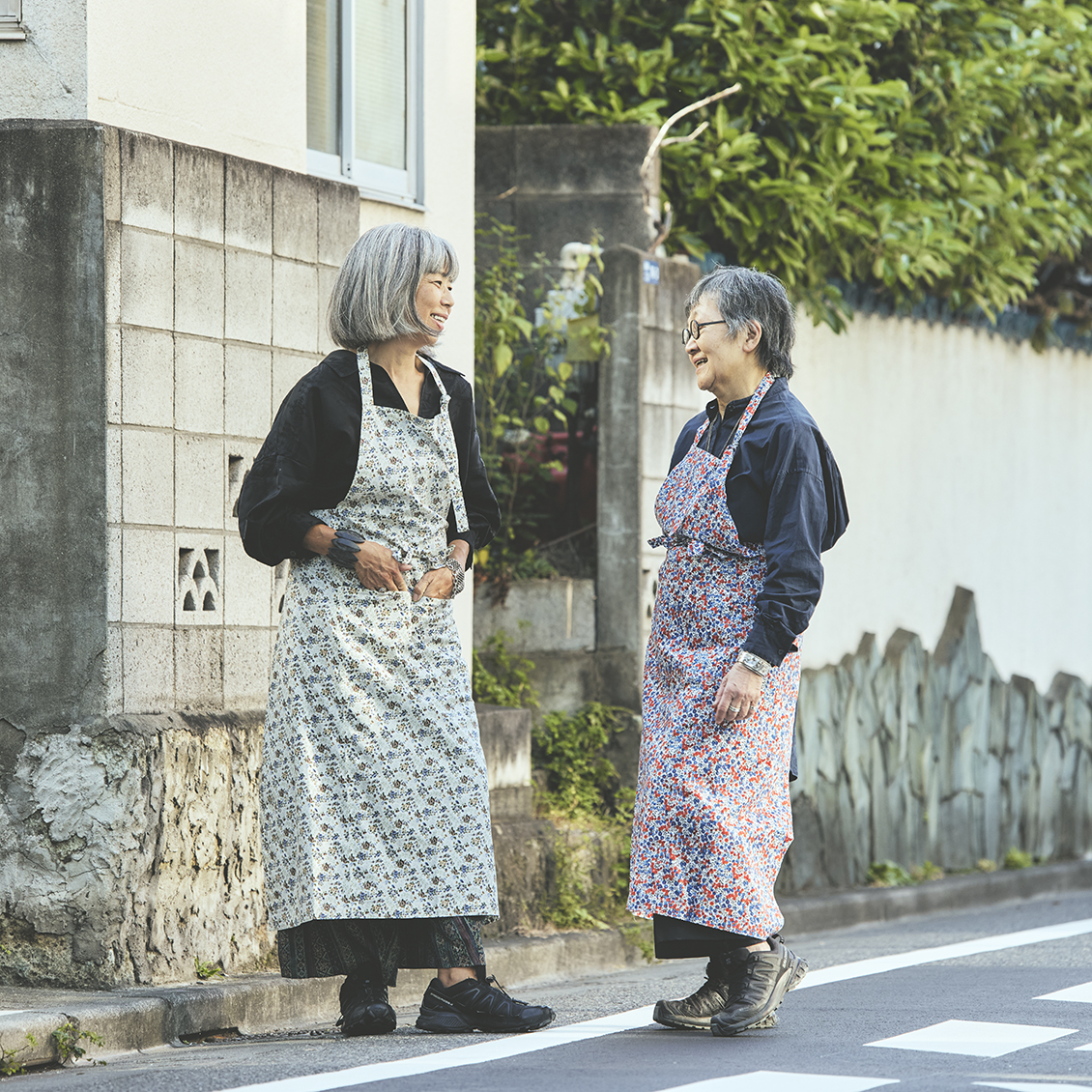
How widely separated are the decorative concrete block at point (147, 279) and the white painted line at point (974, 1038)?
2823mm

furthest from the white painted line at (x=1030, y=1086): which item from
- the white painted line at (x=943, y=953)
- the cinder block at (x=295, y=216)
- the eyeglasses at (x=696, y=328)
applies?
the cinder block at (x=295, y=216)

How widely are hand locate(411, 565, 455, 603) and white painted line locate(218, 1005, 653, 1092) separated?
116 cm

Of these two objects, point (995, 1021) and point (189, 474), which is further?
point (189, 474)

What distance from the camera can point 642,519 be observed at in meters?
8.34

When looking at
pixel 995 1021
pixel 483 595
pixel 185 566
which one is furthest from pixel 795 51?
pixel 995 1021

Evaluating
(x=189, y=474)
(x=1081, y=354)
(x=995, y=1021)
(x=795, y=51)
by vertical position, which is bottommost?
(x=995, y=1021)

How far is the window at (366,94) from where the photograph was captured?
6988 mm

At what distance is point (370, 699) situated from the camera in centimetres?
510

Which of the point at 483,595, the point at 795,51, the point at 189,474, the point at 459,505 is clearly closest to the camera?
the point at 459,505

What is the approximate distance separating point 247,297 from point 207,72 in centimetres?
71

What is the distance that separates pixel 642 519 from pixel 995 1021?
336 cm

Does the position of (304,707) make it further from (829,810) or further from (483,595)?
(829,810)

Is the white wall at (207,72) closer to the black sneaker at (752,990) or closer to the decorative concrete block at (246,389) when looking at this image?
the decorative concrete block at (246,389)

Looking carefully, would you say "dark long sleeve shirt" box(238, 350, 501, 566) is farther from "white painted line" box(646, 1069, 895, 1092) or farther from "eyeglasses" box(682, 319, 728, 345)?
"white painted line" box(646, 1069, 895, 1092)
